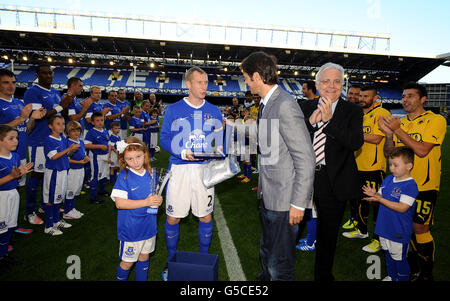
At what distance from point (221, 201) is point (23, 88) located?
40930 millimetres

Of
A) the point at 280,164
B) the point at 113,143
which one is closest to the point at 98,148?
the point at 113,143

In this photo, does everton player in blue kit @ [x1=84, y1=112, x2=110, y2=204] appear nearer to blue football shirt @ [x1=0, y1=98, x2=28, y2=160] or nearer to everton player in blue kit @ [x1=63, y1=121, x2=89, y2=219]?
everton player in blue kit @ [x1=63, y1=121, x2=89, y2=219]

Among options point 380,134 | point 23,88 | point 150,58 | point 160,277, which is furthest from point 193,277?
point 23,88

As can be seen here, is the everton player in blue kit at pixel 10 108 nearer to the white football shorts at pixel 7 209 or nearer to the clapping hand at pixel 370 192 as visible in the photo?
the white football shorts at pixel 7 209

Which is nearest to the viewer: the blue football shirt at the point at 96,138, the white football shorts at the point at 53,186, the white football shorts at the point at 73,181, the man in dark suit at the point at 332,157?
the man in dark suit at the point at 332,157

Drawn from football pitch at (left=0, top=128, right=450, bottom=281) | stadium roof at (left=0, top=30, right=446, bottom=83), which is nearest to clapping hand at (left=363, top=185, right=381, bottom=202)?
football pitch at (left=0, top=128, right=450, bottom=281)

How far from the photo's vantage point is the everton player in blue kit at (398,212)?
2721mm

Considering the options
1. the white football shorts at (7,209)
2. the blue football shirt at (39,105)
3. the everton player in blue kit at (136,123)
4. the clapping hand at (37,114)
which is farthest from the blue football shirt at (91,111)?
the white football shorts at (7,209)

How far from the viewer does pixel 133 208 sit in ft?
8.17

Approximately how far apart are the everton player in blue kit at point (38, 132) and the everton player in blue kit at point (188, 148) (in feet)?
9.03

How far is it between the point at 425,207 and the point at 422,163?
50 centimetres

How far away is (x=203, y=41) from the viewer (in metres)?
28.3

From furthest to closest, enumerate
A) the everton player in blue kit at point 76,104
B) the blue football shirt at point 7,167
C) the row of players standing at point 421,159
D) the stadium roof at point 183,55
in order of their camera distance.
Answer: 1. the stadium roof at point 183,55
2. the everton player in blue kit at point 76,104
3. the blue football shirt at point 7,167
4. the row of players standing at point 421,159

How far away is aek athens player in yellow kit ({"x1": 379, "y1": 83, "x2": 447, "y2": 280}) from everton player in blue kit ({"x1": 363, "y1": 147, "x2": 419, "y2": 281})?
0.54 feet
